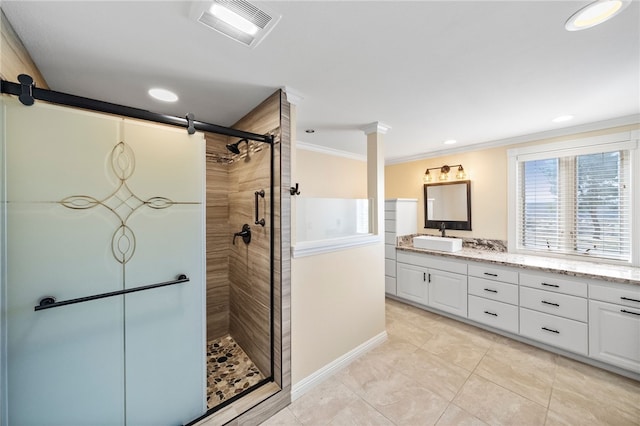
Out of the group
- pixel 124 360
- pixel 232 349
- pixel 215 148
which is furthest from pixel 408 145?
pixel 124 360

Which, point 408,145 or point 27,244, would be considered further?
point 408,145

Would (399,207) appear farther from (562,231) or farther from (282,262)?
(282,262)

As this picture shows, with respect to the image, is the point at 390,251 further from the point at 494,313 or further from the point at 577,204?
the point at 577,204

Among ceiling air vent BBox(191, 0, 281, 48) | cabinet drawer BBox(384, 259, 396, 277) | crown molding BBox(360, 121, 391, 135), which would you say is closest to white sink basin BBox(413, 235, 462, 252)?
cabinet drawer BBox(384, 259, 396, 277)

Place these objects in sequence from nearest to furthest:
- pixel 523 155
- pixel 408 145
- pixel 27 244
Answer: pixel 27 244, pixel 523 155, pixel 408 145

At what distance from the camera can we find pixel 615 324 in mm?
2027

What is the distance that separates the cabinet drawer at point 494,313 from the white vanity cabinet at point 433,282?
107 millimetres

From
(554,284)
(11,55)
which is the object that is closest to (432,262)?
(554,284)

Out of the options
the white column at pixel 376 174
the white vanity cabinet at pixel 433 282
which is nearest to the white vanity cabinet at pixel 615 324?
the white vanity cabinet at pixel 433 282

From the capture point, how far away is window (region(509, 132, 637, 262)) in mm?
2416

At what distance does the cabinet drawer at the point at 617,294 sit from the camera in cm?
195

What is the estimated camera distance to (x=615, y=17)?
1.10 meters

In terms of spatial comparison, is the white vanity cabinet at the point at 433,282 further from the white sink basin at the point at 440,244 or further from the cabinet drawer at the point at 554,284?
the cabinet drawer at the point at 554,284

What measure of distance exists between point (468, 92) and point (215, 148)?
246cm
